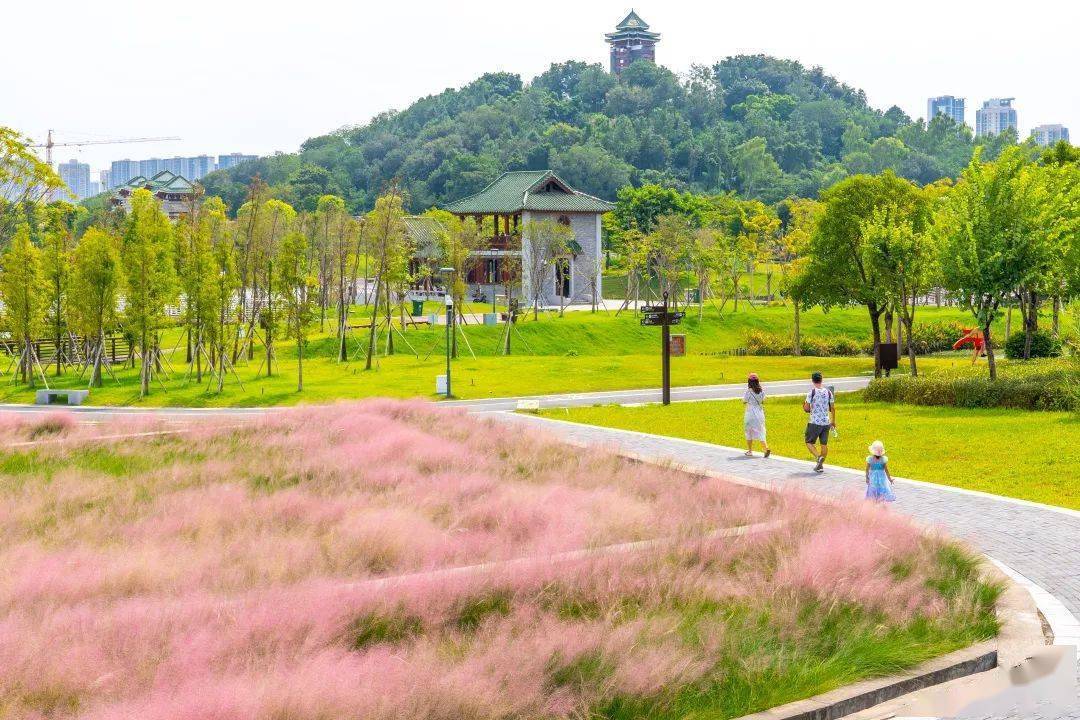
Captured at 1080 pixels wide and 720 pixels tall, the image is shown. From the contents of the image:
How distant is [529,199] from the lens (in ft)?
261

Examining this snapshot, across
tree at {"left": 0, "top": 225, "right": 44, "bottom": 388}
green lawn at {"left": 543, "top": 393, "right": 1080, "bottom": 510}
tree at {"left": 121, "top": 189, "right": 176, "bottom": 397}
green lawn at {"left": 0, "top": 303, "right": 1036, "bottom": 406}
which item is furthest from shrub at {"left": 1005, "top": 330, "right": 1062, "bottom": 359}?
tree at {"left": 0, "top": 225, "right": 44, "bottom": 388}

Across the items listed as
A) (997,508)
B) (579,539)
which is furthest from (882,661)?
(997,508)

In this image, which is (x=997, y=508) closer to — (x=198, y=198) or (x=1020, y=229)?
(x=1020, y=229)

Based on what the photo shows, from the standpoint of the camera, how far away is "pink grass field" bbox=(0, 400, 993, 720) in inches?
314

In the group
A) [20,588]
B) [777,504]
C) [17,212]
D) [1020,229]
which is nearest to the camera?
[20,588]

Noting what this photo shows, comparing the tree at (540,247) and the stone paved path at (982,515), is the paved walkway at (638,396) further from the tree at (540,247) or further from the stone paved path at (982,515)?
the tree at (540,247)

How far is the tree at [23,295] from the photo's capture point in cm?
4372

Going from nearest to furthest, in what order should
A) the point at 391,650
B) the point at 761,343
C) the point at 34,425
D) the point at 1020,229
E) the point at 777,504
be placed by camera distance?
the point at 391,650 → the point at 777,504 → the point at 34,425 → the point at 1020,229 → the point at 761,343

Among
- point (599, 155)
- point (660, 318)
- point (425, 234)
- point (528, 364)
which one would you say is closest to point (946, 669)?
point (660, 318)

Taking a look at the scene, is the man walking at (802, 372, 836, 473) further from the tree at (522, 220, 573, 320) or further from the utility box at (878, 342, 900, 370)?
the tree at (522, 220, 573, 320)

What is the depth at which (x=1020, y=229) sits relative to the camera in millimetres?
31922

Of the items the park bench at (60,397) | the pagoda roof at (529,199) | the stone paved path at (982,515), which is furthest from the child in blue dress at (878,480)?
the pagoda roof at (529,199)

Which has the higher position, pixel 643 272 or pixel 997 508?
pixel 643 272

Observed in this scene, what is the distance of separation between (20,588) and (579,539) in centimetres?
550
